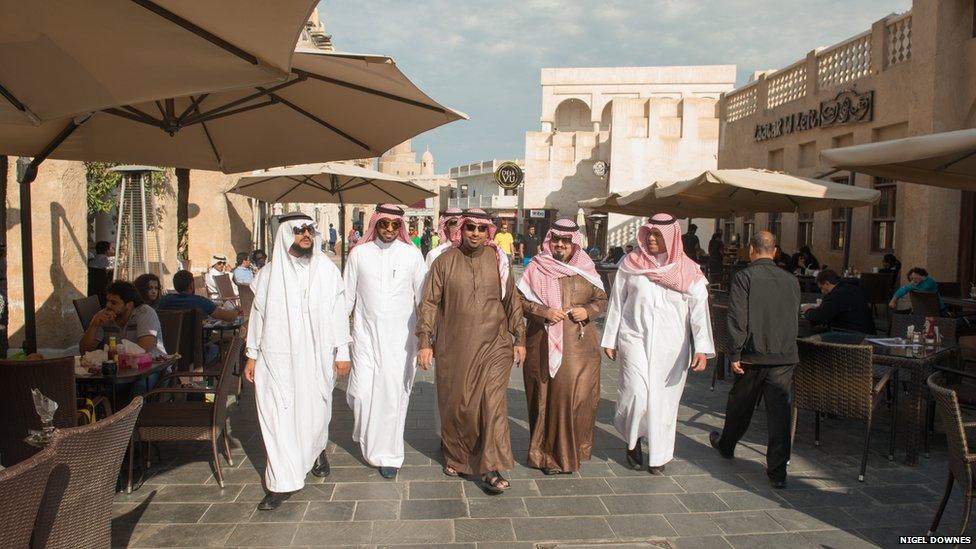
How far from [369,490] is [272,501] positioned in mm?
595

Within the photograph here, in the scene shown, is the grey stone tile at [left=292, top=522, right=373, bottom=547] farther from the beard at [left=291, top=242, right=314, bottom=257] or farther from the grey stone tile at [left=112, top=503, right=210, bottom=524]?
the beard at [left=291, top=242, right=314, bottom=257]

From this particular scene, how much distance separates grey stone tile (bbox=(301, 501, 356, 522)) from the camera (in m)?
3.91

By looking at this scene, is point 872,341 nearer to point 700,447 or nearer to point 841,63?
point 700,447

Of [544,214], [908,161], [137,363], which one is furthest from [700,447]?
[544,214]

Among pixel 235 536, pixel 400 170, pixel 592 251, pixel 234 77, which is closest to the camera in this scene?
pixel 234 77

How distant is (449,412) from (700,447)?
80.5 inches

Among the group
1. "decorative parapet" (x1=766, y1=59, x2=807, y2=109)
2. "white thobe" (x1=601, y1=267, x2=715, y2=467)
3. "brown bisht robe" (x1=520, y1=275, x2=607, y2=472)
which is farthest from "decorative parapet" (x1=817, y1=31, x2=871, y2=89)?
"brown bisht robe" (x1=520, y1=275, x2=607, y2=472)

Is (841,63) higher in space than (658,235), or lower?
higher

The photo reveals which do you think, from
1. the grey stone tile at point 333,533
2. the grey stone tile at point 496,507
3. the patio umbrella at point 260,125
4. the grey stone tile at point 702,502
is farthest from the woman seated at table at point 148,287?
the grey stone tile at point 702,502

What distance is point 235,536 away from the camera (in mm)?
3646

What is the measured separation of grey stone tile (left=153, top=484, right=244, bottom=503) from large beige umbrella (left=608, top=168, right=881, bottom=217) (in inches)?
251

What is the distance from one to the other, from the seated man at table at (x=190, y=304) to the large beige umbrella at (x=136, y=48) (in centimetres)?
357

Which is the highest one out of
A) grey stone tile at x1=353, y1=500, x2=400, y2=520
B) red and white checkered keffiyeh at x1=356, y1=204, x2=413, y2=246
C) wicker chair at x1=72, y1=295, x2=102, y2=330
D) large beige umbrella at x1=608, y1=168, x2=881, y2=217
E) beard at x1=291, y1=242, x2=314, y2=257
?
large beige umbrella at x1=608, y1=168, x2=881, y2=217

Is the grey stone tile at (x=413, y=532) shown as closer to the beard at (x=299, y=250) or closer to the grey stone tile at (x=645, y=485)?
the grey stone tile at (x=645, y=485)
